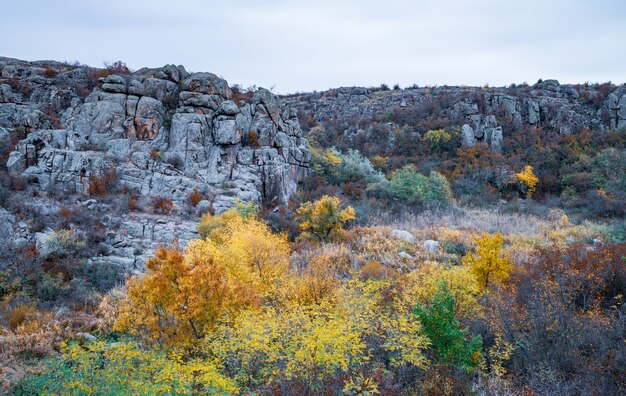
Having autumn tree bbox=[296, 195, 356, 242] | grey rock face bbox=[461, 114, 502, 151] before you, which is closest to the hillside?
autumn tree bbox=[296, 195, 356, 242]

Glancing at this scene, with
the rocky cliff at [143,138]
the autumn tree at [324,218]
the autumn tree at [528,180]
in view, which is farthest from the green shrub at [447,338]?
the autumn tree at [528,180]

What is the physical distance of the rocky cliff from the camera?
890 inches

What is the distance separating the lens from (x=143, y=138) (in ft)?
85.3

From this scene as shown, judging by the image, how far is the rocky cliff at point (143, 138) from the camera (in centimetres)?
2259

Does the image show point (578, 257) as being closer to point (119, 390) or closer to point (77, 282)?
point (119, 390)

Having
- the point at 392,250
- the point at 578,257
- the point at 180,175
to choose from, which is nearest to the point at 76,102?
the point at 180,175

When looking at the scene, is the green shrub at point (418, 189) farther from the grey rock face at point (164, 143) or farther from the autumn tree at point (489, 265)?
the autumn tree at point (489, 265)

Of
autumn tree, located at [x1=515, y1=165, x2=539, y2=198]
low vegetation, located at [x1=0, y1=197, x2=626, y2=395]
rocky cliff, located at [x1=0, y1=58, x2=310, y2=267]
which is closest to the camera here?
low vegetation, located at [x1=0, y1=197, x2=626, y2=395]

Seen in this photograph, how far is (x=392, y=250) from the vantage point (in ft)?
63.6

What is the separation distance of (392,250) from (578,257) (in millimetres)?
8467

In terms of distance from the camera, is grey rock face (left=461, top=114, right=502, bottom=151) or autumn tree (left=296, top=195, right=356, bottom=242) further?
grey rock face (left=461, top=114, right=502, bottom=151)

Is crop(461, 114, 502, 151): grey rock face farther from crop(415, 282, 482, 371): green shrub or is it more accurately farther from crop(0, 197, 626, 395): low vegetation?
crop(415, 282, 482, 371): green shrub

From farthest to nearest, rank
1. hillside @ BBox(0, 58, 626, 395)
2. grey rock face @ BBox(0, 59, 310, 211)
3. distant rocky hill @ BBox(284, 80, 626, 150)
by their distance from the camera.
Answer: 1. distant rocky hill @ BBox(284, 80, 626, 150)
2. grey rock face @ BBox(0, 59, 310, 211)
3. hillside @ BBox(0, 58, 626, 395)

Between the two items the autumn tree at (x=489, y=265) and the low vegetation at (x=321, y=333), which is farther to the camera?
the autumn tree at (x=489, y=265)
